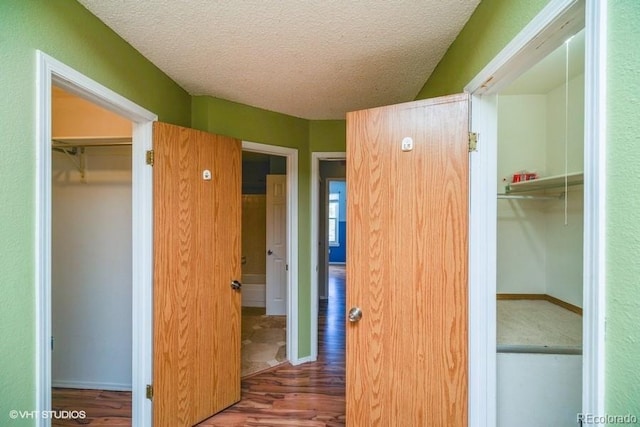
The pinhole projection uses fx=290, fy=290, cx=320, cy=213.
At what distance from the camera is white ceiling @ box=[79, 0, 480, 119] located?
4.37 feet

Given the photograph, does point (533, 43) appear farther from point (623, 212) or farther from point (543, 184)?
point (543, 184)

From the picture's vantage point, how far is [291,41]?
1589mm

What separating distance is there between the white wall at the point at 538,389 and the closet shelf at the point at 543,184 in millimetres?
889

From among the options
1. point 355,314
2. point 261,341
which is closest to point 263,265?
point 261,341

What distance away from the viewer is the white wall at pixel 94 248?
2365 mm

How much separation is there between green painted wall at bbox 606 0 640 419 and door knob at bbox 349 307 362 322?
1.02 m

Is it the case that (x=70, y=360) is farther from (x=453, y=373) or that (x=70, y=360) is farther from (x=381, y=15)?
(x=381, y=15)

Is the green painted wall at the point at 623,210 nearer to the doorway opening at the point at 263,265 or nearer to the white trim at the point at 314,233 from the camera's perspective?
the white trim at the point at 314,233

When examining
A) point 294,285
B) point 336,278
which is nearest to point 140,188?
point 294,285

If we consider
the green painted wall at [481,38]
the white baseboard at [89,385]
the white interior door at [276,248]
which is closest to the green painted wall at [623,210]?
the green painted wall at [481,38]

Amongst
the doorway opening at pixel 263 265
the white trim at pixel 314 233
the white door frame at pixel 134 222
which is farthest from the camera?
the doorway opening at pixel 263 265

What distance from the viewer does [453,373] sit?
141 centimetres

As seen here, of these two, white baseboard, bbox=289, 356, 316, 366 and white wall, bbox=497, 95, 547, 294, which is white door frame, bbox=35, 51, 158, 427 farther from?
white wall, bbox=497, 95, 547, 294
